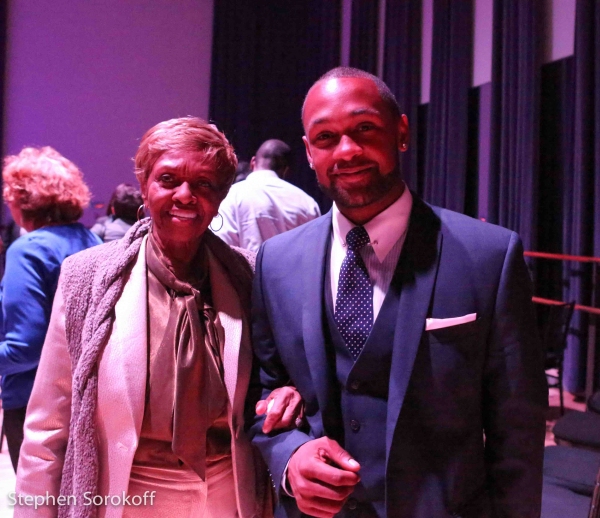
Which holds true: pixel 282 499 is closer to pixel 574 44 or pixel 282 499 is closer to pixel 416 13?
pixel 574 44

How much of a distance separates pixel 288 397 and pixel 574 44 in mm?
5058

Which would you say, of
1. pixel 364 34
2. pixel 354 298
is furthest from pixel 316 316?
pixel 364 34

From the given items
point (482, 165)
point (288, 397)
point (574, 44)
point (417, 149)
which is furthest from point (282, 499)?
point (417, 149)

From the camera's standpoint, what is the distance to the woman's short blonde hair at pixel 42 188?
92.9 inches

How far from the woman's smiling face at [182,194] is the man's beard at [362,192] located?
348 millimetres

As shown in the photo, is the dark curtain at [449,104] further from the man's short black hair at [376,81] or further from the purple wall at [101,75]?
the man's short black hair at [376,81]

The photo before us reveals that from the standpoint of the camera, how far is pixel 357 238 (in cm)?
133

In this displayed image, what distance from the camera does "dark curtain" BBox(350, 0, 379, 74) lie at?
8.26 metres

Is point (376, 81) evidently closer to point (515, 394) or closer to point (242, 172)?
point (515, 394)

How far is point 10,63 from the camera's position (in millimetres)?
8023

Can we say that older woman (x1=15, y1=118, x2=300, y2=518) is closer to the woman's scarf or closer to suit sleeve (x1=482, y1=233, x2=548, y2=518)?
the woman's scarf

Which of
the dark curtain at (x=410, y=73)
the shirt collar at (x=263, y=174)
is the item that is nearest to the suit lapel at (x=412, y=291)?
the shirt collar at (x=263, y=174)

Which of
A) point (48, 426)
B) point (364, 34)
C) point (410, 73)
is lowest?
point (48, 426)

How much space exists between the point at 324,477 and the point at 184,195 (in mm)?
690
